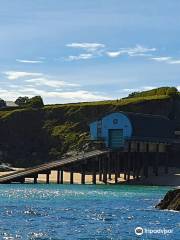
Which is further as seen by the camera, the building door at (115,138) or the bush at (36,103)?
the bush at (36,103)

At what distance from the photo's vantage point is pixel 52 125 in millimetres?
167875

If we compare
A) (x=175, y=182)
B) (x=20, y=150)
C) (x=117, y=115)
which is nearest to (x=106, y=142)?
(x=117, y=115)

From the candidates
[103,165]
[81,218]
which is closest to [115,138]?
Result: [103,165]

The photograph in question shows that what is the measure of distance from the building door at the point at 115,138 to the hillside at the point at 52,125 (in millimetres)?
28805

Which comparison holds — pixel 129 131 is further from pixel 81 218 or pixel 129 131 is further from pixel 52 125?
pixel 81 218

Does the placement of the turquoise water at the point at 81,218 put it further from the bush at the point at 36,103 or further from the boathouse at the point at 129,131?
the bush at the point at 36,103

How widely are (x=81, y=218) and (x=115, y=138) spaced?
71.3 metres

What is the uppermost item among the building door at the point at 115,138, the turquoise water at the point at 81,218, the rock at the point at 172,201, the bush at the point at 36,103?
the bush at the point at 36,103

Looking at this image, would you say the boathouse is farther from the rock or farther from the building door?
the rock

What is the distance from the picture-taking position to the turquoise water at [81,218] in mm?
42531

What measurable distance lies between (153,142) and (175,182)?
1425 cm

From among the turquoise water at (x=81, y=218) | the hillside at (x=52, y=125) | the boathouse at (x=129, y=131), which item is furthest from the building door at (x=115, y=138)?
the turquoise water at (x=81, y=218)

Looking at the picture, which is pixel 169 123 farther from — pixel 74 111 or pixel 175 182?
pixel 74 111

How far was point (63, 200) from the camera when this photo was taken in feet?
237
